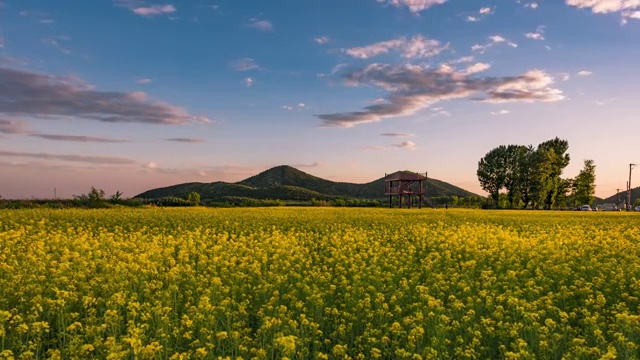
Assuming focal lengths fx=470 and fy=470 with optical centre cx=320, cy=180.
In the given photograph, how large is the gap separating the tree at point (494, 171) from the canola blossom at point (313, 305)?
92694mm

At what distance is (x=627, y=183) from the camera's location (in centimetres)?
10506

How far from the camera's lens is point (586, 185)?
113688mm

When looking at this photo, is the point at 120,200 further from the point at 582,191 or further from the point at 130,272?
the point at 582,191

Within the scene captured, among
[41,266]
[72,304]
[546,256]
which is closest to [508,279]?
[546,256]

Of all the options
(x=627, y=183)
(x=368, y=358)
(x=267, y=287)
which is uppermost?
(x=627, y=183)

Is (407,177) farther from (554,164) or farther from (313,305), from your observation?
(313,305)

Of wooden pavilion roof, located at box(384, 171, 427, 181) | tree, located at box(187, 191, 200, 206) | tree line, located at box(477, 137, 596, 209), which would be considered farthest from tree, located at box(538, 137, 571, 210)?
tree, located at box(187, 191, 200, 206)

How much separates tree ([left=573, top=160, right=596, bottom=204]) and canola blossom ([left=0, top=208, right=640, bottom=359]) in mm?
106028

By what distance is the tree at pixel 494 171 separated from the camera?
4286 inches

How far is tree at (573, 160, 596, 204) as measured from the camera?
11356cm

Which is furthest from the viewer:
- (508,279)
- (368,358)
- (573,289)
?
(508,279)

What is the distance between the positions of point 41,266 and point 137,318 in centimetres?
458

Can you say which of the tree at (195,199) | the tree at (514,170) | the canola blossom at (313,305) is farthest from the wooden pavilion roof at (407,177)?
the canola blossom at (313,305)

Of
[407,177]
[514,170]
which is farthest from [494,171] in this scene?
[407,177]
